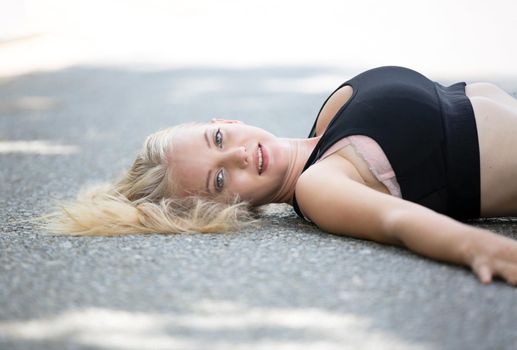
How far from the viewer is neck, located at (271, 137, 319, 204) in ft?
8.56

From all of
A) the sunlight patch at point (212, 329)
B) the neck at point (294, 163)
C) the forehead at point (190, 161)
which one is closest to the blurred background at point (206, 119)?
the sunlight patch at point (212, 329)

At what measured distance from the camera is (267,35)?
848cm

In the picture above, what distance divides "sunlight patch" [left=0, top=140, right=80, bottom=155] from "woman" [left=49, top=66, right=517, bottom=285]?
6.52ft

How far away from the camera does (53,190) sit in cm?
362

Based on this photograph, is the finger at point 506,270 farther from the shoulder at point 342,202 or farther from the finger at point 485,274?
the shoulder at point 342,202

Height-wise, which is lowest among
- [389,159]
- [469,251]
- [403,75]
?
[469,251]

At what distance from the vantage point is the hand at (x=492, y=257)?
1776mm

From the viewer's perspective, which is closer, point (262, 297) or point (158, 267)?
point (262, 297)

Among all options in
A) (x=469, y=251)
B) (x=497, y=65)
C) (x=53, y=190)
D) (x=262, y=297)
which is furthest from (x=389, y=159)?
(x=497, y=65)

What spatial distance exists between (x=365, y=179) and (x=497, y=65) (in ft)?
13.6

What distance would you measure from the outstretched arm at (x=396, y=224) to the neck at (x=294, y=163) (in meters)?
0.26

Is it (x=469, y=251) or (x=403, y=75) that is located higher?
(x=403, y=75)

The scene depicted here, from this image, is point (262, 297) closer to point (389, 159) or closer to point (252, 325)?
point (252, 325)

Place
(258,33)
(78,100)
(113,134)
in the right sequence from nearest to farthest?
(113,134) < (78,100) < (258,33)
